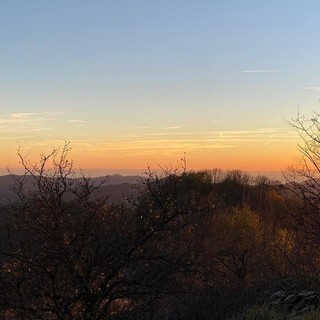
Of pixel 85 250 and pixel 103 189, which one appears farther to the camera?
pixel 103 189

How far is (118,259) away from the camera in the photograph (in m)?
13.8

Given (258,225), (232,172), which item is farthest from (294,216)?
(232,172)

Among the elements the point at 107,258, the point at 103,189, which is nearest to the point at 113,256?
the point at 107,258

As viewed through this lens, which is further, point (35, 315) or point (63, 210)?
point (63, 210)

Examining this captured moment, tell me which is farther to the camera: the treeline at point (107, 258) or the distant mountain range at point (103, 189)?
the distant mountain range at point (103, 189)

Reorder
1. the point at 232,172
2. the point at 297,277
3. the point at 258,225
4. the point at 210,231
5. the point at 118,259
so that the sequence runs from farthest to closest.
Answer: the point at 232,172 < the point at 258,225 < the point at 210,231 < the point at 118,259 < the point at 297,277

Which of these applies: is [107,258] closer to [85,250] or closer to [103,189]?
[85,250]

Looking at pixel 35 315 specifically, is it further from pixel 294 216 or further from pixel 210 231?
pixel 210 231

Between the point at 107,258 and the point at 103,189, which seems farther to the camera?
the point at 103,189

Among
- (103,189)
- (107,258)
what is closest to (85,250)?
(107,258)

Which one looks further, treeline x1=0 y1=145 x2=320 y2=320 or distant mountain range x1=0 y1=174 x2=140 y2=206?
distant mountain range x1=0 y1=174 x2=140 y2=206

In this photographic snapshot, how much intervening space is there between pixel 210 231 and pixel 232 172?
2620 cm

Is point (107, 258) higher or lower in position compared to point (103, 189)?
lower

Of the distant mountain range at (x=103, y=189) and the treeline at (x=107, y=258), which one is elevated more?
the distant mountain range at (x=103, y=189)
